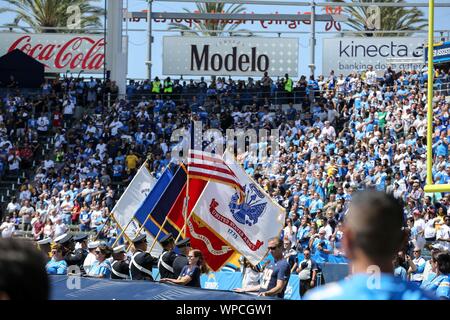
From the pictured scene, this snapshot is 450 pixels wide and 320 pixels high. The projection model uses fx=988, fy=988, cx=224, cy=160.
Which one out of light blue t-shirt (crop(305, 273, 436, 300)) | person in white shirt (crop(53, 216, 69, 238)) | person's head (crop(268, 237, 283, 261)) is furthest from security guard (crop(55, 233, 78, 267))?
light blue t-shirt (crop(305, 273, 436, 300))

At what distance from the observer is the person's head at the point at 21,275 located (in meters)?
2.25

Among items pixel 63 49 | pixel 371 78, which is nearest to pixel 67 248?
pixel 371 78

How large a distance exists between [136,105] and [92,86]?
5.43 feet

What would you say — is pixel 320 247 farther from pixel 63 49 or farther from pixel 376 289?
pixel 63 49

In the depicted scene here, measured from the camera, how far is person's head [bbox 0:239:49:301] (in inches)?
88.5

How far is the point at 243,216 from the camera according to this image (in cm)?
1310

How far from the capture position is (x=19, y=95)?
31547 millimetres

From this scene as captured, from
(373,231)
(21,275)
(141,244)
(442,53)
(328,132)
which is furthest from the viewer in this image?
(442,53)

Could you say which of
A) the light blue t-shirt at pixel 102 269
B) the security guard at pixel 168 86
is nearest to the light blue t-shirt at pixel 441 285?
the light blue t-shirt at pixel 102 269

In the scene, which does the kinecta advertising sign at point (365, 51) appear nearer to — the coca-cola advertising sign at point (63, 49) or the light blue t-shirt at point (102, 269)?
the coca-cola advertising sign at point (63, 49)

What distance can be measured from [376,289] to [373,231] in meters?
0.17

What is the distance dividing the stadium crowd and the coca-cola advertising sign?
24.8 ft

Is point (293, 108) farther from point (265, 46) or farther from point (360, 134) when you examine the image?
point (265, 46)
